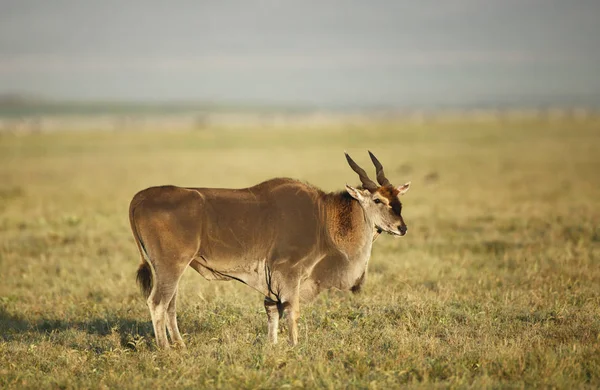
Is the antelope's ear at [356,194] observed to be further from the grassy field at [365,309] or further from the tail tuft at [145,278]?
the tail tuft at [145,278]

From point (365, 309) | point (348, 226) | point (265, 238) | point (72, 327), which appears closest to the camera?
point (265, 238)

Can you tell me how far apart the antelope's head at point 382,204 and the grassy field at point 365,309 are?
1376mm

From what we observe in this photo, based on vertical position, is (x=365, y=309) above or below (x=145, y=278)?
below

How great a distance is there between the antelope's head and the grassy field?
1.38 metres

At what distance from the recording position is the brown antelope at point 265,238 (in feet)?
28.5

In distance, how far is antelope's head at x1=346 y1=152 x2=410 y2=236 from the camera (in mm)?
9094

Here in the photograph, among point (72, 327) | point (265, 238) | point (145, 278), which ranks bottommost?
point (72, 327)

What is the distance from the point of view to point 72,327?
33.1ft

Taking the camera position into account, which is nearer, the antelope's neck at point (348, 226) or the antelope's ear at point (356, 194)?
the antelope's ear at point (356, 194)

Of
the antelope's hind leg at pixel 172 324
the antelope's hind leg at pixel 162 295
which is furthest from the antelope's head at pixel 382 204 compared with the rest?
the antelope's hind leg at pixel 172 324

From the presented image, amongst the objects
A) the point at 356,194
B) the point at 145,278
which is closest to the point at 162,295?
the point at 145,278

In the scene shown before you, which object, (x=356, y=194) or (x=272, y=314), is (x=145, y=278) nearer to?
(x=272, y=314)

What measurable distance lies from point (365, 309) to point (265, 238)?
2218mm

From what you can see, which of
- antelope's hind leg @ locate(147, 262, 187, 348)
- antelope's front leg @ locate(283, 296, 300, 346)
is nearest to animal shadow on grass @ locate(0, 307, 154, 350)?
antelope's hind leg @ locate(147, 262, 187, 348)
